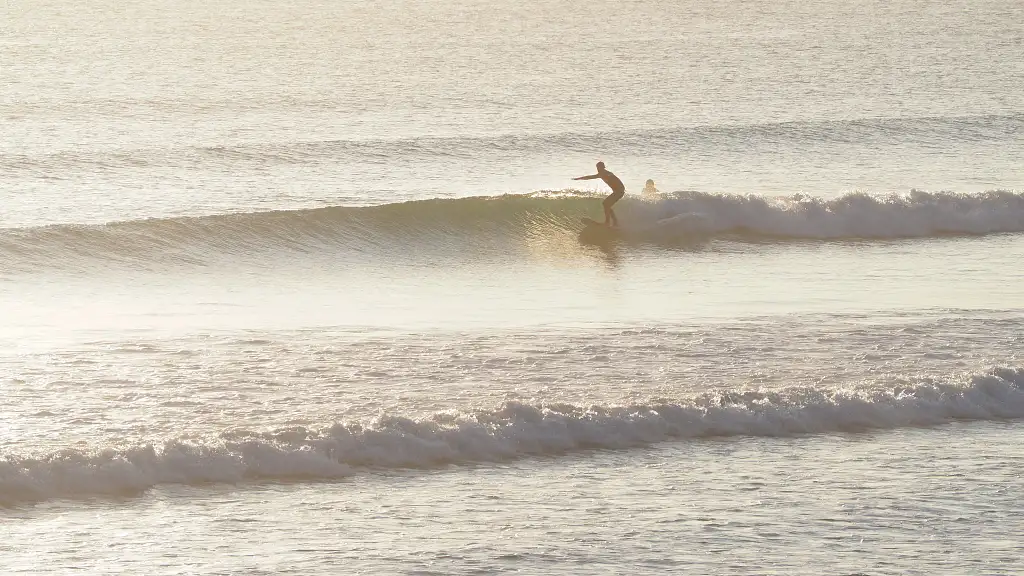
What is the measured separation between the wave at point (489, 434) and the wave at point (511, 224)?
10.7 metres

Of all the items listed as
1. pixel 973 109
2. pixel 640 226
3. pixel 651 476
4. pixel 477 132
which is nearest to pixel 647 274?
pixel 640 226

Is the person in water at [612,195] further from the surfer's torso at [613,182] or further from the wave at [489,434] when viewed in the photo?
the wave at [489,434]

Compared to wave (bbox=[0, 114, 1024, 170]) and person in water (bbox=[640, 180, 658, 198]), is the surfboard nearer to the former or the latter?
person in water (bbox=[640, 180, 658, 198])

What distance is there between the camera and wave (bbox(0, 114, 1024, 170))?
94.9ft

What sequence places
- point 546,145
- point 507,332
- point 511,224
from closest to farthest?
point 507,332, point 511,224, point 546,145

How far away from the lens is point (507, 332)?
1505 centimetres

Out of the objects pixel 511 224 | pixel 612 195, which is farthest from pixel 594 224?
pixel 511 224

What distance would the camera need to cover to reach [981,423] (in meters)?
11.5

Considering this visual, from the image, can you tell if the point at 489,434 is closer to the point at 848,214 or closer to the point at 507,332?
the point at 507,332

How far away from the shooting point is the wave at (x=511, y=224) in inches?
840

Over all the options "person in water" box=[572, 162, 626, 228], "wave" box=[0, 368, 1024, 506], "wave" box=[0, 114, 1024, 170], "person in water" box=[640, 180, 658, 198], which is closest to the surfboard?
"person in water" box=[572, 162, 626, 228]

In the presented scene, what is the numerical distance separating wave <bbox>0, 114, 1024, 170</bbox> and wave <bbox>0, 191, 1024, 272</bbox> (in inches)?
236

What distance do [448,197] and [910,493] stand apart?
17124mm

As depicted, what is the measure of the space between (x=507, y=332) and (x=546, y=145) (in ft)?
58.6
